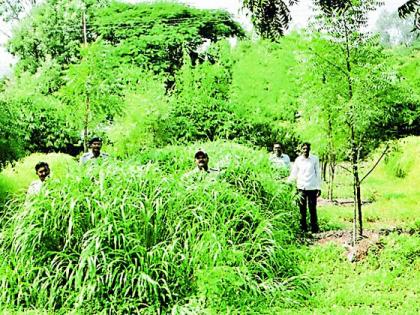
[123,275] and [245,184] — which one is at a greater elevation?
[245,184]

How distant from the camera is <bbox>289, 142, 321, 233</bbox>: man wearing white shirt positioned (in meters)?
10.4

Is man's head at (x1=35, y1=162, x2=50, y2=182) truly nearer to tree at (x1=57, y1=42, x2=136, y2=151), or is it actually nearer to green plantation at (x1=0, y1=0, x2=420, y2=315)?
green plantation at (x1=0, y1=0, x2=420, y2=315)

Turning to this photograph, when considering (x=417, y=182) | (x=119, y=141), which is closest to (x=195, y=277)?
(x=119, y=141)

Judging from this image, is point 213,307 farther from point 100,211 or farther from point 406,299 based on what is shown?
point 406,299

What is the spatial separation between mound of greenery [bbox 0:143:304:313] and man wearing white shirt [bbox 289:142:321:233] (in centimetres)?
Answer: 240

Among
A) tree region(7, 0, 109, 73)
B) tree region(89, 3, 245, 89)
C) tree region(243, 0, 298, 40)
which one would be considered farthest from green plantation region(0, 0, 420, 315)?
tree region(7, 0, 109, 73)

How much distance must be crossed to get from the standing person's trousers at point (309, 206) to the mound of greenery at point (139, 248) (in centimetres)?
242

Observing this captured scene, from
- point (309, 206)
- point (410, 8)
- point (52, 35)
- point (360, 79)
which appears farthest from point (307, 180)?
point (52, 35)

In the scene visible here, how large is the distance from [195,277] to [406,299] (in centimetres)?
226

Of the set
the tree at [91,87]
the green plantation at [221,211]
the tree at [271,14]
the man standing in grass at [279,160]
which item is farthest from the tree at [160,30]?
the tree at [271,14]

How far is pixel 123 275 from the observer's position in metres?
6.68

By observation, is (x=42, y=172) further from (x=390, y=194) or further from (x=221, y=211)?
(x=390, y=194)

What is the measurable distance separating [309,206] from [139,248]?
4.39 m

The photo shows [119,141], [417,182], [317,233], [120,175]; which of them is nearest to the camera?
[120,175]
